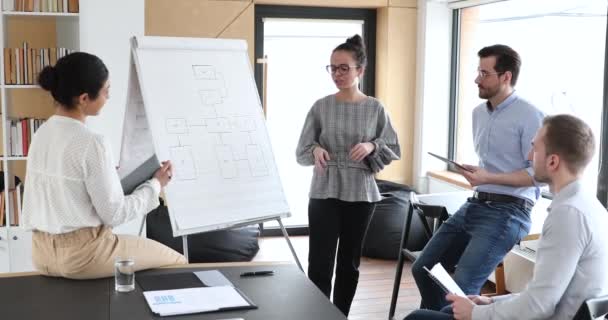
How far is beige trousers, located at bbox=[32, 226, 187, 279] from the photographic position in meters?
2.37

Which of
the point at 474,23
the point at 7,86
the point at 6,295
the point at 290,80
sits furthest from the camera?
the point at 290,80

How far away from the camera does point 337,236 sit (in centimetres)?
335

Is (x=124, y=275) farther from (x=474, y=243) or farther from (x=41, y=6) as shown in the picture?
(x=41, y=6)

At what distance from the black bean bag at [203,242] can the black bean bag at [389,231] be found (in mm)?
917

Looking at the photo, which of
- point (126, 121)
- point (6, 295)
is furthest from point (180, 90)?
point (6, 295)

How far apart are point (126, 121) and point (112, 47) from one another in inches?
58.6

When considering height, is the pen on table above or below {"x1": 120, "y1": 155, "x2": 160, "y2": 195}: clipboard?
below

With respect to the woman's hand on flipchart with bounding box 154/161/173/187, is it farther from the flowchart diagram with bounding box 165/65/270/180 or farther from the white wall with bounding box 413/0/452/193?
the white wall with bounding box 413/0/452/193

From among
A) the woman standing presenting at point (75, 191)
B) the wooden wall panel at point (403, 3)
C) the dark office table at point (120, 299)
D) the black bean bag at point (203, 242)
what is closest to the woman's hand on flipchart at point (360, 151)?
the dark office table at point (120, 299)

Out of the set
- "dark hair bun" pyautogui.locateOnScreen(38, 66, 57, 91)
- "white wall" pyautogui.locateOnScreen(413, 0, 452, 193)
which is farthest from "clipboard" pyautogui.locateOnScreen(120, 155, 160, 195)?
"white wall" pyautogui.locateOnScreen(413, 0, 452, 193)

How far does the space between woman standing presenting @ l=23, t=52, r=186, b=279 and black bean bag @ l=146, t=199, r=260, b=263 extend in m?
2.20

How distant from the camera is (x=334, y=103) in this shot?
334cm

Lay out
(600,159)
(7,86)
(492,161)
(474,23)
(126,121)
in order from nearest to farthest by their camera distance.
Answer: (492,161)
(126,121)
(600,159)
(7,86)
(474,23)

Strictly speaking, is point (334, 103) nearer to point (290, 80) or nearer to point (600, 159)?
point (600, 159)
